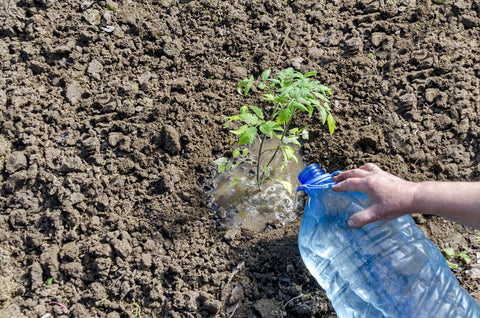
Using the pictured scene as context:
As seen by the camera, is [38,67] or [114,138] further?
[38,67]

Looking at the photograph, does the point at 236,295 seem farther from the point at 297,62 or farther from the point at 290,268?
the point at 297,62

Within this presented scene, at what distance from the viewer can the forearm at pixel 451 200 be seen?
1720mm

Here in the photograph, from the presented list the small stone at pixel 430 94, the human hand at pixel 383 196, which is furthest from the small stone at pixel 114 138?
the small stone at pixel 430 94

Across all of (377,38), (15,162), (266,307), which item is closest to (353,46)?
(377,38)

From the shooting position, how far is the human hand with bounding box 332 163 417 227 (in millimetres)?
1848

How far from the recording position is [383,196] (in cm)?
188

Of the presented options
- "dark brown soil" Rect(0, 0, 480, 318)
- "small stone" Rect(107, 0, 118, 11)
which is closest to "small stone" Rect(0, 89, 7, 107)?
"dark brown soil" Rect(0, 0, 480, 318)

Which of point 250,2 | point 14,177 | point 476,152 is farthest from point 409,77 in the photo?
point 14,177

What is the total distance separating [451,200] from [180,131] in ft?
6.39

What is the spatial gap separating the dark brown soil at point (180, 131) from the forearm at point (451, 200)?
94 cm

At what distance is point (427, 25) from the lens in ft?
11.0

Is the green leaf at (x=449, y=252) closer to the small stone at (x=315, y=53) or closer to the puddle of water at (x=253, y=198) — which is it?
the puddle of water at (x=253, y=198)

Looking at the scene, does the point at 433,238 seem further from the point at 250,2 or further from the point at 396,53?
the point at 250,2

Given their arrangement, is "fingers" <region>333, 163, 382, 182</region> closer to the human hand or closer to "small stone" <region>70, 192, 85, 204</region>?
the human hand
